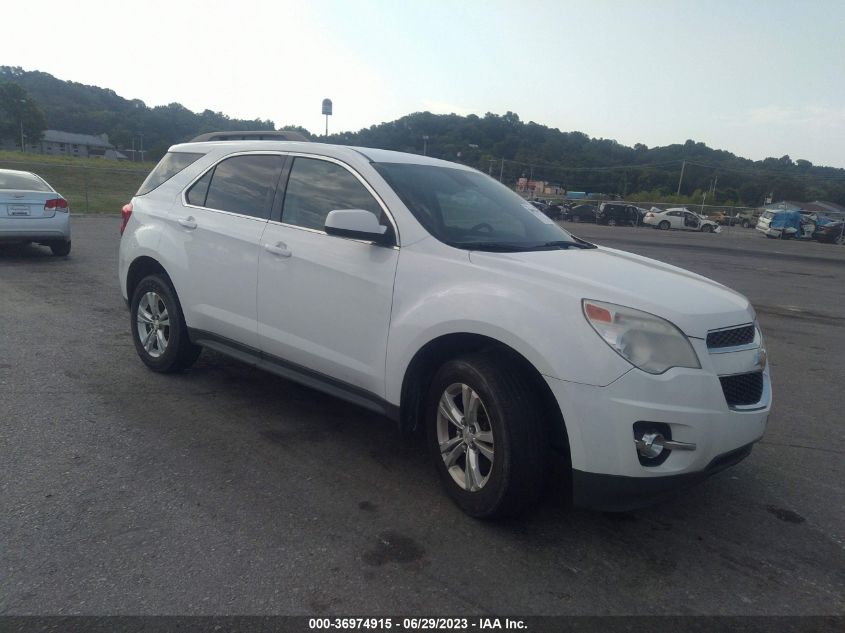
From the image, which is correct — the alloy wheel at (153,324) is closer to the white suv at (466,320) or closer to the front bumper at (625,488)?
the white suv at (466,320)

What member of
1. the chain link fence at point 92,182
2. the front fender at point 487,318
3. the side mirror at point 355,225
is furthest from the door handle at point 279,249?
the chain link fence at point 92,182

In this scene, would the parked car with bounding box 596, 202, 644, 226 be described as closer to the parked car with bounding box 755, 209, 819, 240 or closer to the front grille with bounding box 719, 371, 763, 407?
the parked car with bounding box 755, 209, 819, 240

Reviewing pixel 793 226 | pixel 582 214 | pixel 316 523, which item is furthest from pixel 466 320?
pixel 582 214

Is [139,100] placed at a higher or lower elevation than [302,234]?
higher

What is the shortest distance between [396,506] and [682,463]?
143cm

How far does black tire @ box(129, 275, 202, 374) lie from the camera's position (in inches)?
203

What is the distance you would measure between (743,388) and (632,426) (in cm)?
72

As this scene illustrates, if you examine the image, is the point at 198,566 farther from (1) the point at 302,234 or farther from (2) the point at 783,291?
(2) the point at 783,291

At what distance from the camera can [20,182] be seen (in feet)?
37.2

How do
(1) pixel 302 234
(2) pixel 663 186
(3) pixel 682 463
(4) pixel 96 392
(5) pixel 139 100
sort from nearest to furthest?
(3) pixel 682 463, (1) pixel 302 234, (4) pixel 96 392, (2) pixel 663 186, (5) pixel 139 100

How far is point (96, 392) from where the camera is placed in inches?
197

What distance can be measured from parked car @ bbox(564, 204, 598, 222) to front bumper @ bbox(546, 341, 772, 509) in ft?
140

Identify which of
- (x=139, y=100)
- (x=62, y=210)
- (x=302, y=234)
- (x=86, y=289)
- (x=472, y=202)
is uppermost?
(x=139, y=100)

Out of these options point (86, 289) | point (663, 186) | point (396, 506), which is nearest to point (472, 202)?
point (396, 506)
